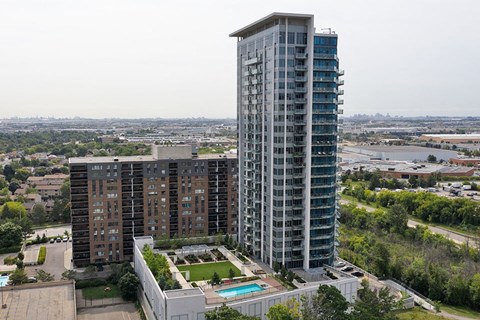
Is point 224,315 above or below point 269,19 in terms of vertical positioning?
below

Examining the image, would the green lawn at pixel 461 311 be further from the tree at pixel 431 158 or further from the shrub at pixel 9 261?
the tree at pixel 431 158

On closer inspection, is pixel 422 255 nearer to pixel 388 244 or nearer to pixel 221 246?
pixel 388 244

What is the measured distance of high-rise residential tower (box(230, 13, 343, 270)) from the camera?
40875mm

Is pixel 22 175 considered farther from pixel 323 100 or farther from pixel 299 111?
pixel 323 100

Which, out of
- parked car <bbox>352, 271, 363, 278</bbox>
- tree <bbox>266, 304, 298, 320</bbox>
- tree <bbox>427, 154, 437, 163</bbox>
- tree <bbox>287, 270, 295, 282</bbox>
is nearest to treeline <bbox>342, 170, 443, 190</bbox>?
tree <bbox>427, 154, 437, 163</bbox>

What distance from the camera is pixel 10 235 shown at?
59.8 m

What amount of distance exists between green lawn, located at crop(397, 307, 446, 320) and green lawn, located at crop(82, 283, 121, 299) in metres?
26.4

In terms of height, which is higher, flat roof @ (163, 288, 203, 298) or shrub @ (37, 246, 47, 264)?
flat roof @ (163, 288, 203, 298)

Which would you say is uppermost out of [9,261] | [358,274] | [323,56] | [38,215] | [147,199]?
[323,56]

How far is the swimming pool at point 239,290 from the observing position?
36125 mm

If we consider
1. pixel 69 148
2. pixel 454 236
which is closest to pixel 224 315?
pixel 454 236

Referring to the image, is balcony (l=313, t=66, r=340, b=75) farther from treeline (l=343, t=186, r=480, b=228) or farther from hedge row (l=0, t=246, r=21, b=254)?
hedge row (l=0, t=246, r=21, b=254)

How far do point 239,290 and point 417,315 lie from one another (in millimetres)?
15742

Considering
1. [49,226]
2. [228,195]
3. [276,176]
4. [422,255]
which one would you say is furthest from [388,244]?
[49,226]
